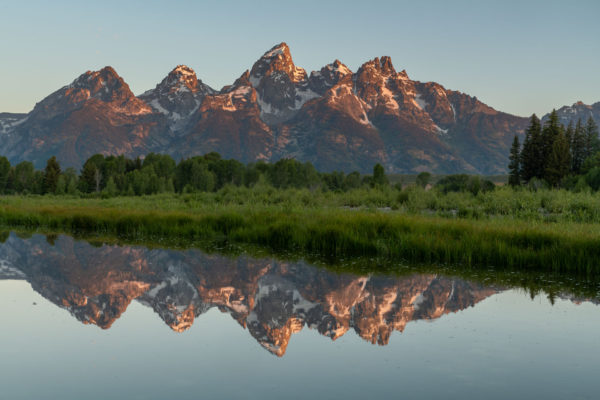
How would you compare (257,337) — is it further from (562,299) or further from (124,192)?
(124,192)

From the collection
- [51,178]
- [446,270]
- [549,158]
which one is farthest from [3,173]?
[446,270]

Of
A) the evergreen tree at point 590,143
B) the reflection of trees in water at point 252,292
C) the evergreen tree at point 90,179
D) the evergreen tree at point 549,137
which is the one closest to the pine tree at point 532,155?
the evergreen tree at point 549,137

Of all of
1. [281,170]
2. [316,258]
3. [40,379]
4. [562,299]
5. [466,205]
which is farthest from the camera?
[281,170]

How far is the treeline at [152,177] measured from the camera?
9162 centimetres

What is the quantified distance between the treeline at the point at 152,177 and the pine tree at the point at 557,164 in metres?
27.7

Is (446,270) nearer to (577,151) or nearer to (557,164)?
(557,164)

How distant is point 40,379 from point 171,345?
2.45 metres

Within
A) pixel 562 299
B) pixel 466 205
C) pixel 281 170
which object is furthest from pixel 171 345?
pixel 281 170

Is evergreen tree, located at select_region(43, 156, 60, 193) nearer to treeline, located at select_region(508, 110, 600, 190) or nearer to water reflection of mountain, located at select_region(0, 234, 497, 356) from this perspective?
water reflection of mountain, located at select_region(0, 234, 497, 356)

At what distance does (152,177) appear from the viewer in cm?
9250

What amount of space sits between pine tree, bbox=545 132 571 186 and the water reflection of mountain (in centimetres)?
6406

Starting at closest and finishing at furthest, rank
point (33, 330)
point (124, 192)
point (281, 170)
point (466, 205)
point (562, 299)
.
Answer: point (33, 330), point (562, 299), point (466, 205), point (124, 192), point (281, 170)

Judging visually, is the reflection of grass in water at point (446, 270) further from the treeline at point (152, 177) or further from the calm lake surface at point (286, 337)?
the treeline at point (152, 177)

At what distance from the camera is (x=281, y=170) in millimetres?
119750
